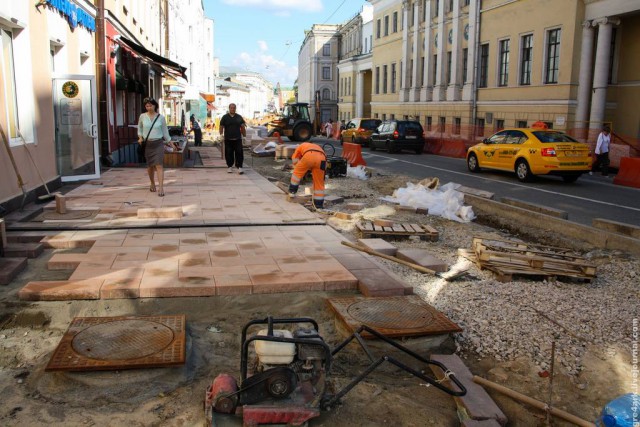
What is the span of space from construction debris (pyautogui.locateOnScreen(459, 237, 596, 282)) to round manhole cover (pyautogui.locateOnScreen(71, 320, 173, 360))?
3.95 metres

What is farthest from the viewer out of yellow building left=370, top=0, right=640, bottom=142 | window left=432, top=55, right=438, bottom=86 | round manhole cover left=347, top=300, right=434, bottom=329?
window left=432, top=55, right=438, bottom=86

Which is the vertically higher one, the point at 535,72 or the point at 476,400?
the point at 535,72

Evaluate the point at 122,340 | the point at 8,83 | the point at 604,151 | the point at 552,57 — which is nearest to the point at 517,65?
the point at 552,57

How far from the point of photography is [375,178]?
661 inches

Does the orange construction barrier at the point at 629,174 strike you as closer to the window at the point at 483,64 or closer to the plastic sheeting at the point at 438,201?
the plastic sheeting at the point at 438,201

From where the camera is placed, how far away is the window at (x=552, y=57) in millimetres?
25875

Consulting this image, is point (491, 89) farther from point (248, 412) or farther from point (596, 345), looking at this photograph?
point (248, 412)

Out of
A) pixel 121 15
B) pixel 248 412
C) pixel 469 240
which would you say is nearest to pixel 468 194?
pixel 469 240

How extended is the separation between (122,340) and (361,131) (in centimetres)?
3163

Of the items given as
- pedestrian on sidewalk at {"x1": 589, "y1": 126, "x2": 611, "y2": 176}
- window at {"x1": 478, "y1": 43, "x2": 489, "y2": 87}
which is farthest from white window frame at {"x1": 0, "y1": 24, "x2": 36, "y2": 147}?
window at {"x1": 478, "y1": 43, "x2": 489, "y2": 87}

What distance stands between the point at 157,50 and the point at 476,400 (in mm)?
29675

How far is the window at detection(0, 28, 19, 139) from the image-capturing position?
8602mm

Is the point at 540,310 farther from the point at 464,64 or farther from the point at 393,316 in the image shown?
the point at 464,64

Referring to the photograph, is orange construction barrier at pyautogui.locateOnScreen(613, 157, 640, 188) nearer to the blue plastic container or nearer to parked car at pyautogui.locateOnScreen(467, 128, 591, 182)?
parked car at pyautogui.locateOnScreen(467, 128, 591, 182)
